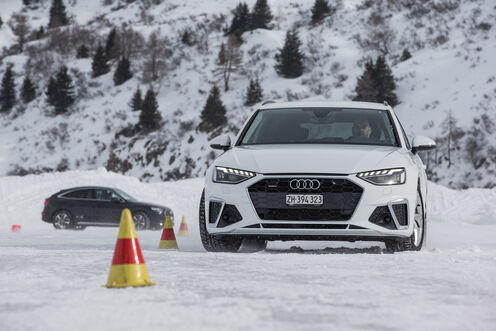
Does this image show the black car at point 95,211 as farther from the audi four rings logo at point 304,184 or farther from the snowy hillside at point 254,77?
the snowy hillside at point 254,77

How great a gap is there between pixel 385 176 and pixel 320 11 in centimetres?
5763

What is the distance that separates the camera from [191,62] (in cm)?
5766

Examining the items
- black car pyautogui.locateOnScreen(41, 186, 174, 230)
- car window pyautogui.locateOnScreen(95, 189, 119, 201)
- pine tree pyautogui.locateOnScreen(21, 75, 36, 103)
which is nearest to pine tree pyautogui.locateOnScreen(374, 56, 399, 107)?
car window pyautogui.locateOnScreen(95, 189, 119, 201)

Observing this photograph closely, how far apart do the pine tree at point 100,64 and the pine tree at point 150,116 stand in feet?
45.2

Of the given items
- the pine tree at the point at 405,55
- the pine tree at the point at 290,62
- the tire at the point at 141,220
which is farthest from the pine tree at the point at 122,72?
the tire at the point at 141,220

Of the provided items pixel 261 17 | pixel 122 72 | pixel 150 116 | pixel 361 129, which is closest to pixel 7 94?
pixel 122 72

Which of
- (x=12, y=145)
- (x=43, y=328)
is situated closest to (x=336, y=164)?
(x=43, y=328)

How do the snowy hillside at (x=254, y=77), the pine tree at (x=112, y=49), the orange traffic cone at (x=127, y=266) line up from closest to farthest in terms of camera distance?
1. the orange traffic cone at (x=127, y=266)
2. the snowy hillside at (x=254, y=77)
3. the pine tree at (x=112, y=49)

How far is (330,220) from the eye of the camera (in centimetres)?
666

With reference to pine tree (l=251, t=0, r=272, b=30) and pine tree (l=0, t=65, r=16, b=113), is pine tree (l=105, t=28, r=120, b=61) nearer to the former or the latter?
pine tree (l=0, t=65, r=16, b=113)

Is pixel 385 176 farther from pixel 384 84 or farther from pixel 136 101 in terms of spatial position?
pixel 136 101

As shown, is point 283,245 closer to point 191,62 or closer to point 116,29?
point 191,62

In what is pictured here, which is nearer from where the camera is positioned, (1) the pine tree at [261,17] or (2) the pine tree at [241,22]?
(1) the pine tree at [261,17]

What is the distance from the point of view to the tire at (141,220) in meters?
18.3
